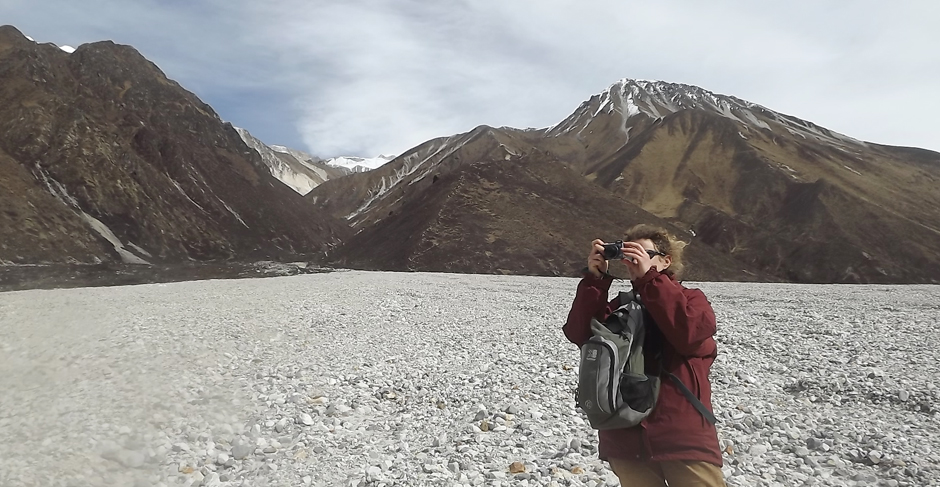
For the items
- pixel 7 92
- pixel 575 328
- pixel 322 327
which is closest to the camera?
pixel 575 328

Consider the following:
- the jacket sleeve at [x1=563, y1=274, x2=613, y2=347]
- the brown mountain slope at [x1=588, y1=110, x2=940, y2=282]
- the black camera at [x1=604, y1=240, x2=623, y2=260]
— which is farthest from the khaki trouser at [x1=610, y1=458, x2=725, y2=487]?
the brown mountain slope at [x1=588, y1=110, x2=940, y2=282]

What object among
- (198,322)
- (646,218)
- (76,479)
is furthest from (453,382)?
(646,218)

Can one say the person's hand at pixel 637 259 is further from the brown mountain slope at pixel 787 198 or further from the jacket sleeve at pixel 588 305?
the brown mountain slope at pixel 787 198

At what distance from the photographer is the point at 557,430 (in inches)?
288

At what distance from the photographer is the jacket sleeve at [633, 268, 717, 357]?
2857mm

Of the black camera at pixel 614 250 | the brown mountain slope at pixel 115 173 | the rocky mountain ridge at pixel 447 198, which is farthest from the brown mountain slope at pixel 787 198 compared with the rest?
the black camera at pixel 614 250

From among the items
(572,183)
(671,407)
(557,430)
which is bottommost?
(557,430)

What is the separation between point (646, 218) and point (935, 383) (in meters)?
54.4

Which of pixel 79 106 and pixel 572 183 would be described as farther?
pixel 79 106

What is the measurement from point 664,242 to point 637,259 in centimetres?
28

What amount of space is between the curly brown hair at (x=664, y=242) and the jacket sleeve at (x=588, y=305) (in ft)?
0.97

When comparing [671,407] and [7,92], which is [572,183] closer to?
[671,407]

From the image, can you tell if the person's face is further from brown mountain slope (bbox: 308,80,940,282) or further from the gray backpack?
brown mountain slope (bbox: 308,80,940,282)

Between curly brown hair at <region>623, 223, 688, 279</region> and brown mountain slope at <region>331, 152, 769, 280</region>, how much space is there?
45665 mm
